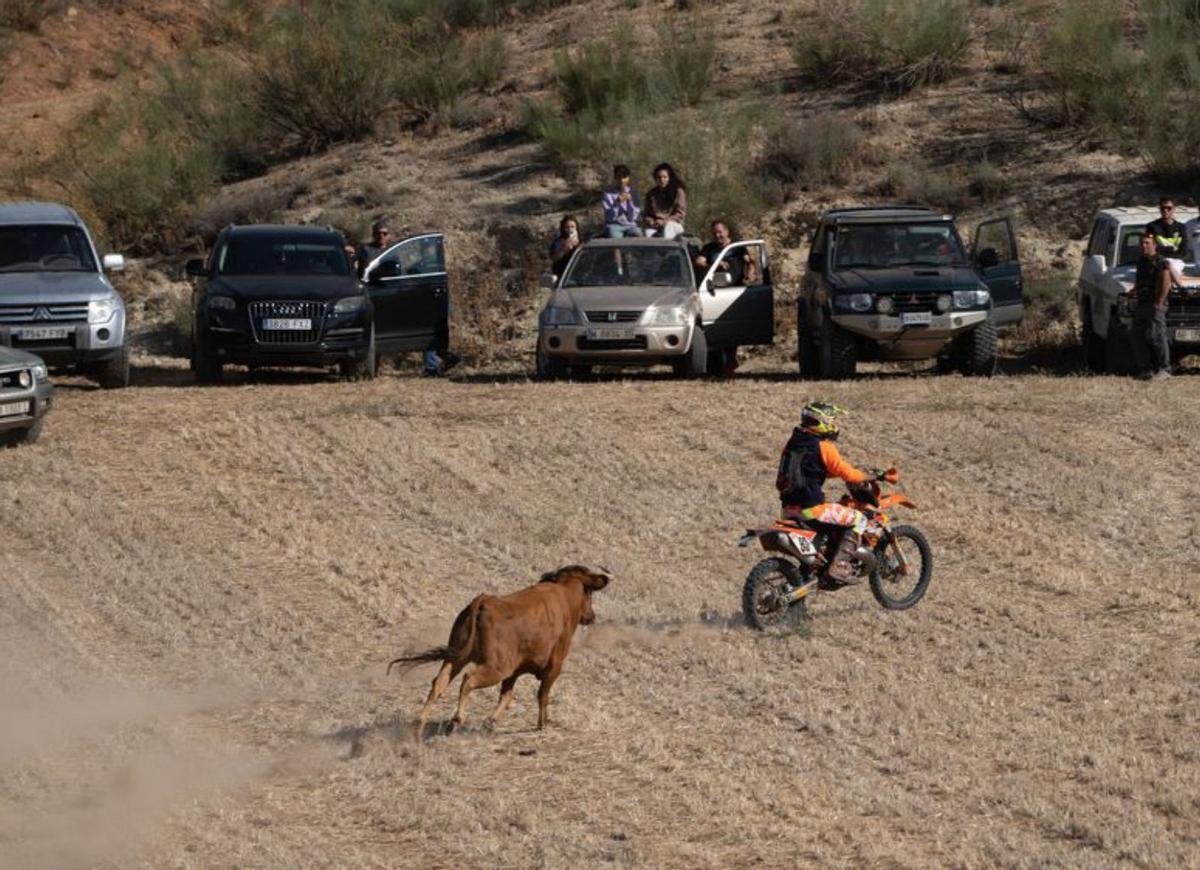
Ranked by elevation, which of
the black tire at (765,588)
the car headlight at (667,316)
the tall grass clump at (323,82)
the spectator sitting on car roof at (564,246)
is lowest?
the black tire at (765,588)

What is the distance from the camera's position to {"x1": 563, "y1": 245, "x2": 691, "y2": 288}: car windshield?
68.9 feet

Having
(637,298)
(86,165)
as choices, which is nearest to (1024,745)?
(637,298)

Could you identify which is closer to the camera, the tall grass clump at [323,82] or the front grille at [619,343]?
the front grille at [619,343]

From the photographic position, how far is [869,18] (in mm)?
31219

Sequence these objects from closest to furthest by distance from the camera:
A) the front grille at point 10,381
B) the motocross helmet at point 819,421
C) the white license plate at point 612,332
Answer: the motocross helmet at point 819,421 < the front grille at point 10,381 < the white license plate at point 612,332

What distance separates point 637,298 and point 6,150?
2009 cm

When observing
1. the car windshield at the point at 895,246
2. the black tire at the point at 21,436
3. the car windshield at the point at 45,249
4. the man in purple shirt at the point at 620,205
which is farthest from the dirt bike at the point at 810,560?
the car windshield at the point at 45,249

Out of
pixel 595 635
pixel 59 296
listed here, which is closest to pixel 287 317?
pixel 59 296

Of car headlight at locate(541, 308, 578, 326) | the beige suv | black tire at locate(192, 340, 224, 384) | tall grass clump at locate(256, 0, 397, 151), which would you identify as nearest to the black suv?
the beige suv

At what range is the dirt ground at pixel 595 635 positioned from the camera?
8.72 metres

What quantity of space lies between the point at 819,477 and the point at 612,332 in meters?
8.48

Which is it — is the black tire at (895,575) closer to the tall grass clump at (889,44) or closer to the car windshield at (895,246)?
the car windshield at (895,246)

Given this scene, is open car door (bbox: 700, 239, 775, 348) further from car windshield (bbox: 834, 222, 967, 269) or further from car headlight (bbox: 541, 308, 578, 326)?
car headlight (bbox: 541, 308, 578, 326)

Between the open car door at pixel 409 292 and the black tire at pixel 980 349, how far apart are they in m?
5.30
